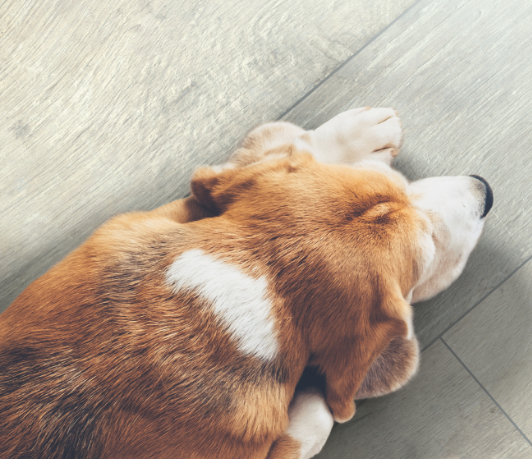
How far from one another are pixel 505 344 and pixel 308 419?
77 centimetres

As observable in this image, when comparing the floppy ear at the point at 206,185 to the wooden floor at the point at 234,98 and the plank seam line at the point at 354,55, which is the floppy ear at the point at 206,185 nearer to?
the wooden floor at the point at 234,98

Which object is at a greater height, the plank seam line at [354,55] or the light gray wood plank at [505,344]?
the plank seam line at [354,55]

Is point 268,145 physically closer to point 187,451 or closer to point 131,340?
point 131,340

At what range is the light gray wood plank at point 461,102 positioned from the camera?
1.49 m

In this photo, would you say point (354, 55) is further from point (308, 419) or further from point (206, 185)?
point (308, 419)

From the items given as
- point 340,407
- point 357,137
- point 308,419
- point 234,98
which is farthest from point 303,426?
point 234,98

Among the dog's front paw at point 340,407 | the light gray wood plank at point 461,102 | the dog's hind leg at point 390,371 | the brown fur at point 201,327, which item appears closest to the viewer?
the brown fur at point 201,327

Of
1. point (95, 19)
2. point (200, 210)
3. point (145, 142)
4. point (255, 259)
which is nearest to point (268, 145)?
point (200, 210)

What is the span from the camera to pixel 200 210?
1.23 m

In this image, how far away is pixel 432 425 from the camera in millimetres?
1457

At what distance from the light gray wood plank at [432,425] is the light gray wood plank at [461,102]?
17 centimetres

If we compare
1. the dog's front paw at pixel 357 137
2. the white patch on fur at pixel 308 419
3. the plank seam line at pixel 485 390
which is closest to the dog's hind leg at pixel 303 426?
the white patch on fur at pixel 308 419

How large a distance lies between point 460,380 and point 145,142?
1.39 metres

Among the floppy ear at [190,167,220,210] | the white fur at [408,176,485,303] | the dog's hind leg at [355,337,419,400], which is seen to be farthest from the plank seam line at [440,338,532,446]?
the floppy ear at [190,167,220,210]
